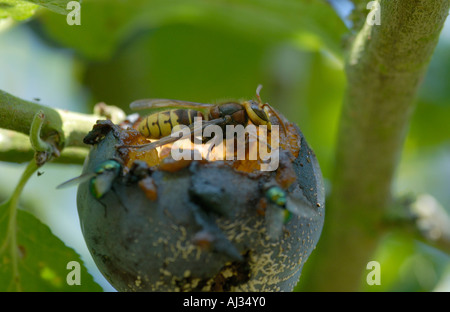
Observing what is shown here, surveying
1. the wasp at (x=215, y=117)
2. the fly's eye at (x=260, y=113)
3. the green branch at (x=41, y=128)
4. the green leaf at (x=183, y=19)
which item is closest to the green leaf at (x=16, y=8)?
the green branch at (x=41, y=128)

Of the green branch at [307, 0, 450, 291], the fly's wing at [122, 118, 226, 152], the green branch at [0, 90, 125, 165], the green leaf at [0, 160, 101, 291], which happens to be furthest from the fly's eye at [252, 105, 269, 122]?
the green leaf at [0, 160, 101, 291]

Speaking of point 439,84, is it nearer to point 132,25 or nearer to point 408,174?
point 408,174

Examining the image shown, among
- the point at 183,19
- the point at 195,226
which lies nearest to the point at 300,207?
the point at 195,226

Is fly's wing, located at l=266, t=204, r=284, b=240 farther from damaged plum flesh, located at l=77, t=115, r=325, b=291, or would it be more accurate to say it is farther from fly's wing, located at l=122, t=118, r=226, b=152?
fly's wing, located at l=122, t=118, r=226, b=152

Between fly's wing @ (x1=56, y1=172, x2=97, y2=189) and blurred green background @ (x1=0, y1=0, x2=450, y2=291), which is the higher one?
blurred green background @ (x1=0, y1=0, x2=450, y2=291)

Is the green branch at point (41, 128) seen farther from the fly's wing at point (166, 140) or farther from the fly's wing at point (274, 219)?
the fly's wing at point (274, 219)

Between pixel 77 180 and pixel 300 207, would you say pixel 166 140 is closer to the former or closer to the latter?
pixel 77 180
